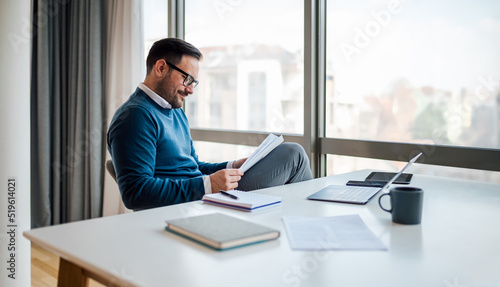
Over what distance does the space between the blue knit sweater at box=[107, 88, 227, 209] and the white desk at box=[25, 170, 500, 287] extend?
431 millimetres

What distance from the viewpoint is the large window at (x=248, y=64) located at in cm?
276

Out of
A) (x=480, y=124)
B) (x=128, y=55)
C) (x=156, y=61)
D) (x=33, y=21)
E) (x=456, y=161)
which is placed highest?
(x=33, y=21)

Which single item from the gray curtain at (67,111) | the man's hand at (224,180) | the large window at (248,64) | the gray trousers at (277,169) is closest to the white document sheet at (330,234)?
the man's hand at (224,180)

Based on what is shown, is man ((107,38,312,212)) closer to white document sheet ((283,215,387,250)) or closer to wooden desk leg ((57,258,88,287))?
white document sheet ((283,215,387,250))

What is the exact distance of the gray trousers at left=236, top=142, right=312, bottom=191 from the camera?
189 centimetres

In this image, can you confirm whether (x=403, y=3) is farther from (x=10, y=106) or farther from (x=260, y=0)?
(x=10, y=106)

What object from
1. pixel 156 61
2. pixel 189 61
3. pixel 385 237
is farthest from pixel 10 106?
pixel 385 237

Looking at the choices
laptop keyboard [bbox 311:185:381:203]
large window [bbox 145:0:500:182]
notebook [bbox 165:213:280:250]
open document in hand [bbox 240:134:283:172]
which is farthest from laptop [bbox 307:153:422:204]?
large window [bbox 145:0:500:182]

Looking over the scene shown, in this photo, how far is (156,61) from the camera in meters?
1.94

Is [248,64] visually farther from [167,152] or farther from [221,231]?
[221,231]

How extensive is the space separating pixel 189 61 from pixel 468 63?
→ 1232mm

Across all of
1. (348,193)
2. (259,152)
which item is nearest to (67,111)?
(259,152)

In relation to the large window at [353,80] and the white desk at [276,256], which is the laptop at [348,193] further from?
the large window at [353,80]

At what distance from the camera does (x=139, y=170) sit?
1.62 m
